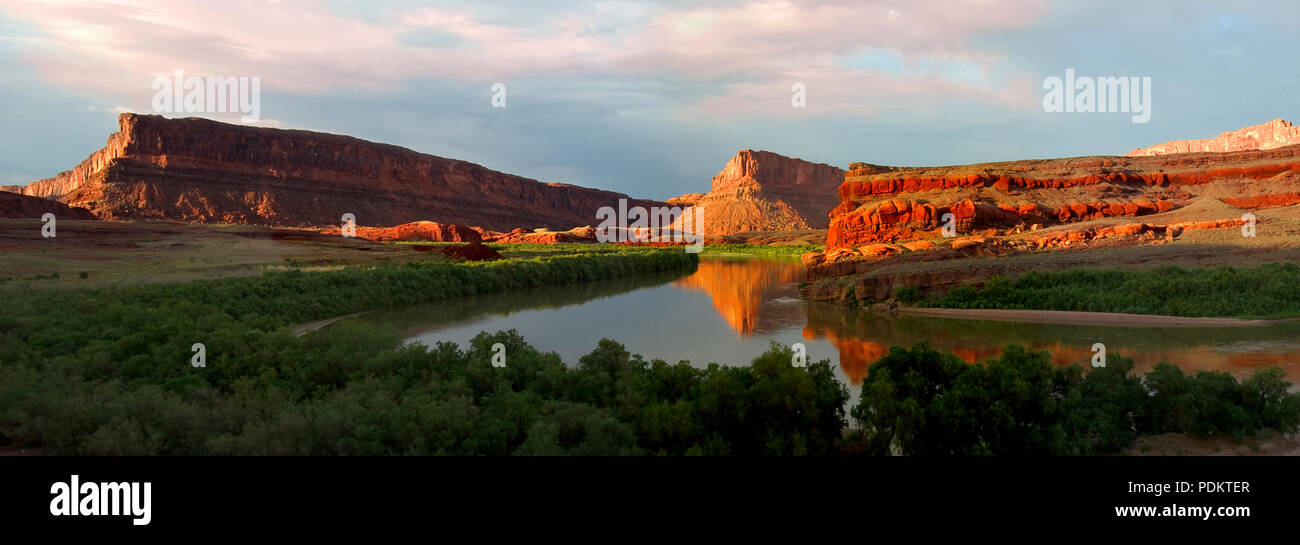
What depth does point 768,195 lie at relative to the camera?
154 metres

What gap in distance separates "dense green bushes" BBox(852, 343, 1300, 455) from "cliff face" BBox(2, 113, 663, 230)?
103 m

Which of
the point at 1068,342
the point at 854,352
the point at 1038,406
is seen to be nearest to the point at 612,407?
the point at 1038,406

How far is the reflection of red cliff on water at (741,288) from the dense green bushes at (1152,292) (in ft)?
20.6

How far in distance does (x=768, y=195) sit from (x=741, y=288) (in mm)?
121214

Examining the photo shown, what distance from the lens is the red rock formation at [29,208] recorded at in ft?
189

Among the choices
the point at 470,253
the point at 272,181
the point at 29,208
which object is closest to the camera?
the point at 470,253

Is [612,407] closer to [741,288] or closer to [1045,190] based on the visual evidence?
[741,288]

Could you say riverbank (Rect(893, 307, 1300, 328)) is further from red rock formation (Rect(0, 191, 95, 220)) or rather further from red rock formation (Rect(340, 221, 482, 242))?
red rock formation (Rect(0, 191, 95, 220))

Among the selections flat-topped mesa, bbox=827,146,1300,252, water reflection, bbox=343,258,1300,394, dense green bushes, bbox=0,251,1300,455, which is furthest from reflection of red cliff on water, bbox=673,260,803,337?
dense green bushes, bbox=0,251,1300,455

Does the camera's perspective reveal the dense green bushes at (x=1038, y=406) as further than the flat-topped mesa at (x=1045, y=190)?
No

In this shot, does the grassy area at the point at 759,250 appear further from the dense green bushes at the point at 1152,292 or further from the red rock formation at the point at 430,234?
the dense green bushes at the point at 1152,292

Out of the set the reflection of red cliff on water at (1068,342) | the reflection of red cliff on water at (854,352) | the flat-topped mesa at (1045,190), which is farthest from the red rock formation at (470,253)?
the reflection of red cliff on water at (854,352)
